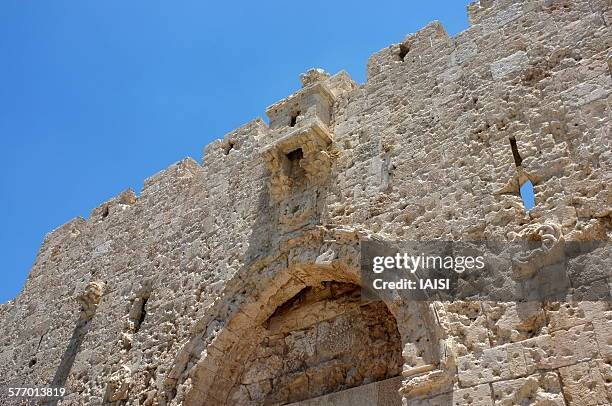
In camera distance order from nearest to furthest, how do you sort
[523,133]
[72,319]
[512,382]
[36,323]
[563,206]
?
[512,382] → [563,206] → [523,133] → [72,319] → [36,323]

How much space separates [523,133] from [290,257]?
2.71 metres

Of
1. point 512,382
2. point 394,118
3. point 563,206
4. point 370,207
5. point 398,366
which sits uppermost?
point 394,118

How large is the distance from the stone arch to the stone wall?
22 mm

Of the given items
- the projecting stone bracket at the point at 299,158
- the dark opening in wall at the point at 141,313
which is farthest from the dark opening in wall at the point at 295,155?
the dark opening in wall at the point at 141,313

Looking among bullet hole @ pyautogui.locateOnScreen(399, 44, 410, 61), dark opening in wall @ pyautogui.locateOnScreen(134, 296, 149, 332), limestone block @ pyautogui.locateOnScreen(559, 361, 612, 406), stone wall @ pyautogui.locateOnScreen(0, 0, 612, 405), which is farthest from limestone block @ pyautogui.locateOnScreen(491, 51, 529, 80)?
dark opening in wall @ pyautogui.locateOnScreen(134, 296, 149, 332)

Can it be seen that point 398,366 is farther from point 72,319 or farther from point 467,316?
point 72,319

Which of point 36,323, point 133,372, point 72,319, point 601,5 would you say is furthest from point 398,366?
point 36,323

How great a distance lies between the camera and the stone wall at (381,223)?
499 centimetres

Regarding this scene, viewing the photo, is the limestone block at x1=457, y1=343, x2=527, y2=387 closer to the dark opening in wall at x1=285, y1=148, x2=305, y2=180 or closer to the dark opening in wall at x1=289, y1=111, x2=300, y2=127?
the dark opening in wall at x1=285, y1=148, x2=305, y2=180

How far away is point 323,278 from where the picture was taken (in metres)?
6.95

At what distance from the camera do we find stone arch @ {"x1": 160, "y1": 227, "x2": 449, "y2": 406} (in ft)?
21.6

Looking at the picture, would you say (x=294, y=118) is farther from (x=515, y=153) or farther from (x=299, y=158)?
(x=515, y=153)

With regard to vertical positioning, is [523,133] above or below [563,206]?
above

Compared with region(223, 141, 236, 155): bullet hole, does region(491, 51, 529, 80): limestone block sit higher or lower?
lower
